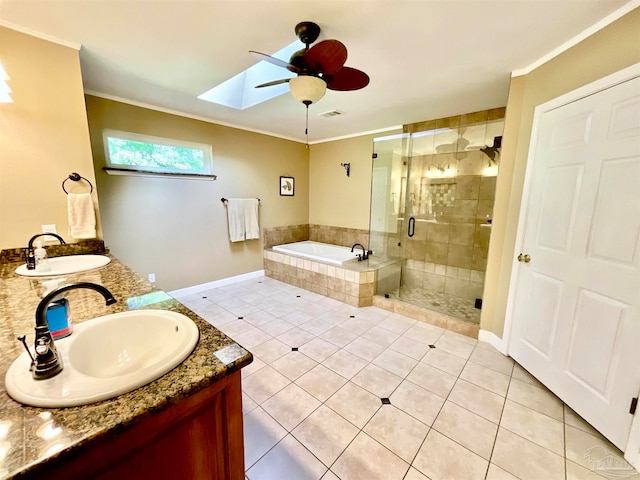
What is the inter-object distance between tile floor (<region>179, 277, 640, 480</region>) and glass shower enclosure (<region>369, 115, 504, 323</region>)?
98 cm

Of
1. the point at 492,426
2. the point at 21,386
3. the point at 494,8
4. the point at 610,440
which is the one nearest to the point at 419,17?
the point at 494,8

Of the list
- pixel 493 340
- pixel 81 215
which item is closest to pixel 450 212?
pixel 493 340

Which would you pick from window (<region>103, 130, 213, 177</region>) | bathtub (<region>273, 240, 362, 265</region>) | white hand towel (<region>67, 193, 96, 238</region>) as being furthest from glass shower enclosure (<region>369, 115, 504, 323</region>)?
white hand towel (<region>67, 193, 96, 238</region>)

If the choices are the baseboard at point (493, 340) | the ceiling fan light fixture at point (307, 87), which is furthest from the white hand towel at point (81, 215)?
the baseboard at point (493, 340)

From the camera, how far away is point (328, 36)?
1.80 metres

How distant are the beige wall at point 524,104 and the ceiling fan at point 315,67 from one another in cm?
145

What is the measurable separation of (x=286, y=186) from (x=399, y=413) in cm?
386

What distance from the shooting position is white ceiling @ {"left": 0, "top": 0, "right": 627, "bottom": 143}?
1528 millimetres

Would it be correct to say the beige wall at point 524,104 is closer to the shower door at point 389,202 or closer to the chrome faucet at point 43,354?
the shower door at point 389,202

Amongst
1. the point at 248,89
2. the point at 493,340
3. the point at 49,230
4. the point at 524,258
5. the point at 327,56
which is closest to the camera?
the point at 327,56

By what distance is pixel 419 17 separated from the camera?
1591mm

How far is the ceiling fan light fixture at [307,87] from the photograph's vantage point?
159 cm

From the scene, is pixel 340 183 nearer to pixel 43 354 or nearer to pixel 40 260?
pixel 40 260

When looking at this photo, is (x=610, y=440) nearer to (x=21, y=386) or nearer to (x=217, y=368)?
(x=217, y=368)
